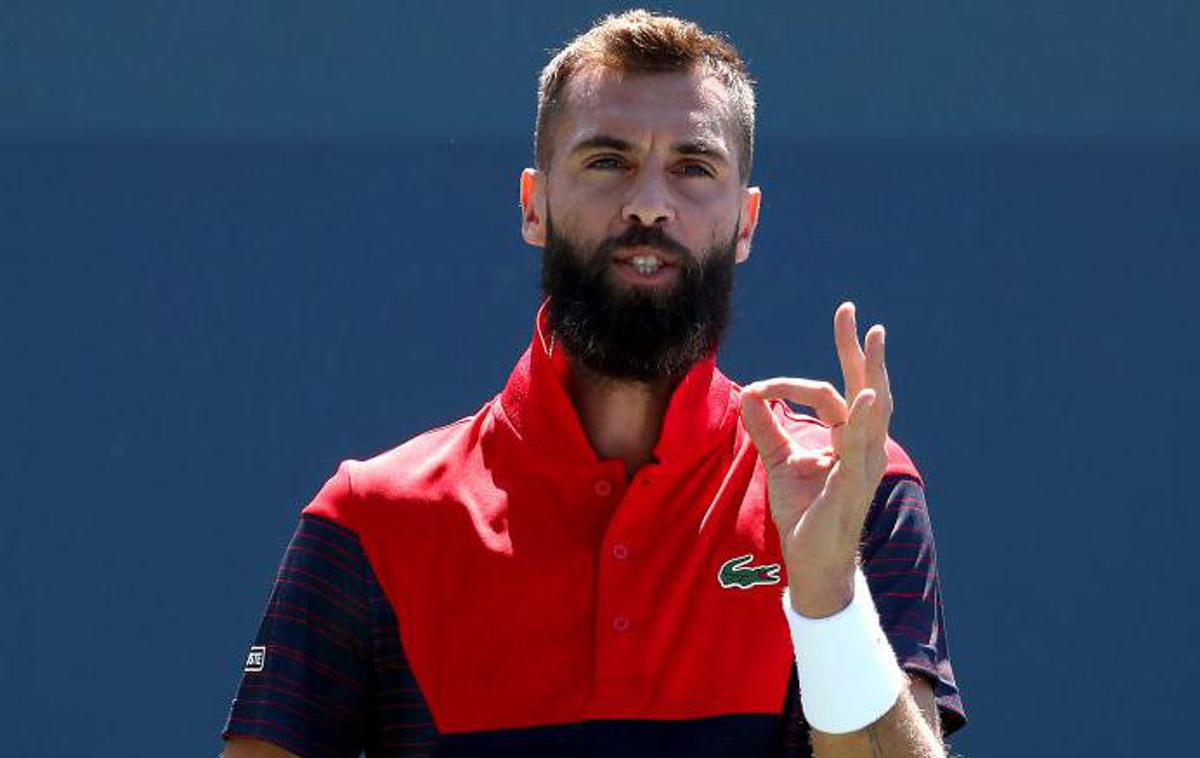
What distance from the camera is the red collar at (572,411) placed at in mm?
2146

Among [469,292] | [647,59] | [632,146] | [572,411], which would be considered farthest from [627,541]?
[469,292]

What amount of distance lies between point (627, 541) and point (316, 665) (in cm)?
33

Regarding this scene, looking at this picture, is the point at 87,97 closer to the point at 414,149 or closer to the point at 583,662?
the point at 414,149

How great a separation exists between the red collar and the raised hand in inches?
9.0

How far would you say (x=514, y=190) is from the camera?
3922mm

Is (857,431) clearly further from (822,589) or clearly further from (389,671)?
(389,671)

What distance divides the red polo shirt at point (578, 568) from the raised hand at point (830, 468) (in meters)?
0.17

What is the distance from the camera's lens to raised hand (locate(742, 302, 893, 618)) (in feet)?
6.01

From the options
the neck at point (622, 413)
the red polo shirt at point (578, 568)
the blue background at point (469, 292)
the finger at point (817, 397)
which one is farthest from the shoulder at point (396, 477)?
the blue background at point (469, 292)

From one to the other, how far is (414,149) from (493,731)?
2072mm

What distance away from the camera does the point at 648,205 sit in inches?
83.2

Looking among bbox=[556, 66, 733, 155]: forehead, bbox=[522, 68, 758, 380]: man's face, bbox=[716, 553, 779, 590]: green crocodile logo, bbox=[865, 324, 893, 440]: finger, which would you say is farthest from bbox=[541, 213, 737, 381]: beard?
bbox=[865, 324, 893, 440]: finger

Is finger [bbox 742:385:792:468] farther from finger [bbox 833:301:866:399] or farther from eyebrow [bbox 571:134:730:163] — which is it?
eyebrow [bbox 571:134:730:163]

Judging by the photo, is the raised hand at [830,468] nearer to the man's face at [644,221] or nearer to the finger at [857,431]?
the finger at [857,431]
